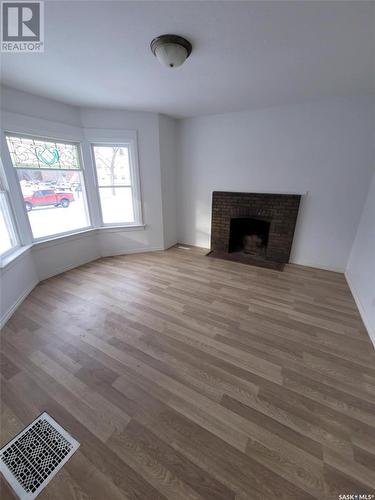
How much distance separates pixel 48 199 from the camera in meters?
3.03

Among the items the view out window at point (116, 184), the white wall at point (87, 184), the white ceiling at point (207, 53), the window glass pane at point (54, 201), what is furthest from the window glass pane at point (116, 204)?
the white ceiling at point (207, 53)

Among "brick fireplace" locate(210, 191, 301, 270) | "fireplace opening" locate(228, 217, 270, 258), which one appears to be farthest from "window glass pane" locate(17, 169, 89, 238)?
"fireplace opening" locate(228, 217, 270, 258)

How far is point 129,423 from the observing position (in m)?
1.31

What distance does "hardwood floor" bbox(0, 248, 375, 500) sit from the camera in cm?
108

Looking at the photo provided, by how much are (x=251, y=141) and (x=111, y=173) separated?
8.02 feet

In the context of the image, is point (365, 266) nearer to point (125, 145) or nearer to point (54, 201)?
point (125, 145)

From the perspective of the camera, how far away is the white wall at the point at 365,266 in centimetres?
218

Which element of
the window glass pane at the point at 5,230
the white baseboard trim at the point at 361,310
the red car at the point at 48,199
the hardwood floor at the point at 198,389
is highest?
the red car at the point at 48,199

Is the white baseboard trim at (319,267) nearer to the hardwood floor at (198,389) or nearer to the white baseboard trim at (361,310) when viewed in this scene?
the white baseboard trim at (361,310)

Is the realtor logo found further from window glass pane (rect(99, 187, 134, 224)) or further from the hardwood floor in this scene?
the hardwood floor

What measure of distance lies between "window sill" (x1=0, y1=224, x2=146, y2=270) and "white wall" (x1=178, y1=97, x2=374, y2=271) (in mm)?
1653

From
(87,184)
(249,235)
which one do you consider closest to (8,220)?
(87,184)

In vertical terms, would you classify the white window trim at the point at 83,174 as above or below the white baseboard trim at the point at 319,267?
above

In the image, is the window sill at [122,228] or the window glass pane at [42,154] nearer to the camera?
the window glass pane at [42,154]
